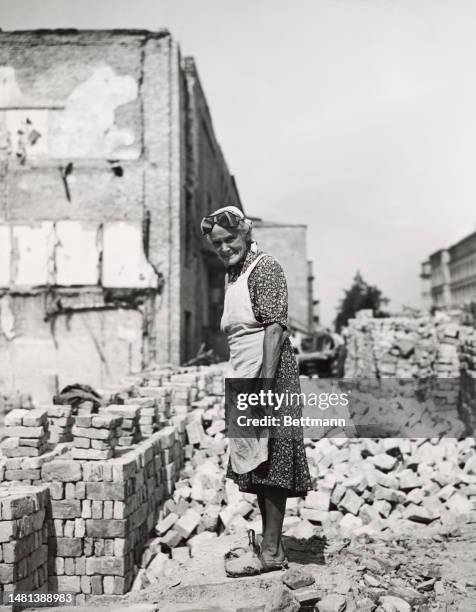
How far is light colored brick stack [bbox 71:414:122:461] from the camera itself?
15.3 ft

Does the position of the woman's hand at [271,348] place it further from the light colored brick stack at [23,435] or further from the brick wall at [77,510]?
the light colored brick stack at [23,435]

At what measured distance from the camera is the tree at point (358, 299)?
113 ft

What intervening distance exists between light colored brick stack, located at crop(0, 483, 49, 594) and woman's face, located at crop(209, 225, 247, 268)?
239cm

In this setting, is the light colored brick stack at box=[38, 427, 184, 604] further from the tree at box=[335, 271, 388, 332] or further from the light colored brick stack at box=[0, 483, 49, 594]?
the tree at box=[335, 271, 388, 332]

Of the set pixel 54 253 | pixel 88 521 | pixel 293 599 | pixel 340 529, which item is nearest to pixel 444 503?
pixel 340 529

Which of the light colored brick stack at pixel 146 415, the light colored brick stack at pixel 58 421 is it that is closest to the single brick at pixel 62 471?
the light colored brick stack at pixel 58 421

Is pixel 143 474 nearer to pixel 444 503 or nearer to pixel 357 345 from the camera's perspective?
pixel 444 503

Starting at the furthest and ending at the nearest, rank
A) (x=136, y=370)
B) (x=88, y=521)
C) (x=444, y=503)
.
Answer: (x=136, y=370)
(x=444, y=503)
(x=88, y=521)

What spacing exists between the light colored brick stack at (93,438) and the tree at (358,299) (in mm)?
30434

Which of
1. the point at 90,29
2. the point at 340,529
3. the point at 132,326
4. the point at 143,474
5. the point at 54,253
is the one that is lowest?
the point at 340,529

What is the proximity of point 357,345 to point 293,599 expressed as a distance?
11.1m

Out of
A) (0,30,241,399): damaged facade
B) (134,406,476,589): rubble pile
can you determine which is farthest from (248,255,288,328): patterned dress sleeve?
(0,30,241,399): damaged facade

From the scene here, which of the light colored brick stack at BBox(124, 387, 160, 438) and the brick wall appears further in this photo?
the light colored brick stack at BBox(124, 387, 160, 438)

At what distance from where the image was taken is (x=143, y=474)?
16.5 feet
